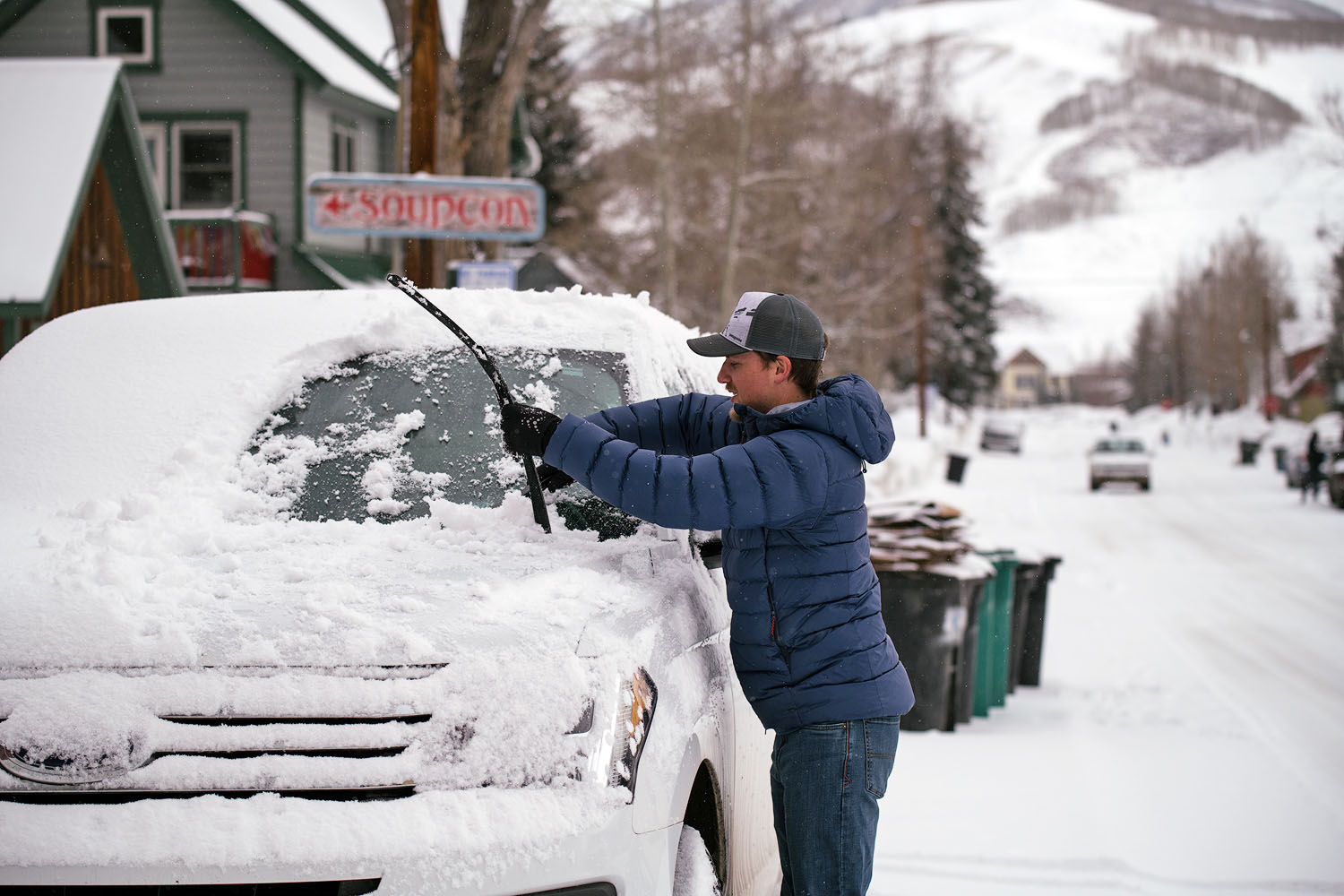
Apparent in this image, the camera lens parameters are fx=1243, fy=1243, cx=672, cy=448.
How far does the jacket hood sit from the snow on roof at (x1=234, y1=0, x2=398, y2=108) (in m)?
18.2

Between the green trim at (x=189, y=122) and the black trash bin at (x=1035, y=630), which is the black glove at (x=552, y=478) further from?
the green trim at (x=189, y=122)

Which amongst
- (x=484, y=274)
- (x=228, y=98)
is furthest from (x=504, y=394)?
(x=228, y=98)

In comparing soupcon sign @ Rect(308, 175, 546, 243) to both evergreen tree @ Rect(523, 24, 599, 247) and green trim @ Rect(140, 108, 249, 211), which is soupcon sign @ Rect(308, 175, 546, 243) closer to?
green trim @ Rect(140, 108, 249, 211)

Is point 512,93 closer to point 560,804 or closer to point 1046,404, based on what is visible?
point 560,804

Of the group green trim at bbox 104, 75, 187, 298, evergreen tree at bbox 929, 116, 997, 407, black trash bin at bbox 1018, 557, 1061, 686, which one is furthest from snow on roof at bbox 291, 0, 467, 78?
evergreen tree at bbox 929, 116, 997, 407

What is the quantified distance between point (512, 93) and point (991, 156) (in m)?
41.7

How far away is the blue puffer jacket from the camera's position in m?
2.70

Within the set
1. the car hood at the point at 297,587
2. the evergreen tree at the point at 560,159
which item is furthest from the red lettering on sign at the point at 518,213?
the evergreen tree at the point at 560,159

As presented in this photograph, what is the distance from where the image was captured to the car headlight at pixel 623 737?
7.47ft

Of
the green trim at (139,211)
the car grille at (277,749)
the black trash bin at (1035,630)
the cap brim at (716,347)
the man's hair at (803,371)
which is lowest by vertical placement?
the black trash bin at (1035,630)

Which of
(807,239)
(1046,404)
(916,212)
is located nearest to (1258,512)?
(807,239)

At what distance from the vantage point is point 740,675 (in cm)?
291

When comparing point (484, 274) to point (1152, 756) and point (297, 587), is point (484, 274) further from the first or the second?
point (297, 587)

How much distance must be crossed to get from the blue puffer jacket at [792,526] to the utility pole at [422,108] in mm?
7851
